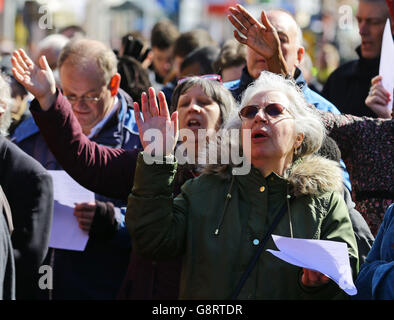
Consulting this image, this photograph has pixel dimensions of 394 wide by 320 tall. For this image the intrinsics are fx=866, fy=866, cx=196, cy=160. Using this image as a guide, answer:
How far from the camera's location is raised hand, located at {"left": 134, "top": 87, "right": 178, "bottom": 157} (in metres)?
3.82

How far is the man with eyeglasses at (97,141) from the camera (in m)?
5.08

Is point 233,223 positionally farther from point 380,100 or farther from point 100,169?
point 380,100

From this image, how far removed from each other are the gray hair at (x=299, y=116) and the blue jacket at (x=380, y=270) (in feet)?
1.78

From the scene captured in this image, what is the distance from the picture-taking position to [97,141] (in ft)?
17.9

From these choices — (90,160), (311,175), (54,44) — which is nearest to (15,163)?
(90,160)

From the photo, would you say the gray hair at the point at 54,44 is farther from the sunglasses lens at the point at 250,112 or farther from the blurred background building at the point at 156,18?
the blurred background building at the point at 156,18

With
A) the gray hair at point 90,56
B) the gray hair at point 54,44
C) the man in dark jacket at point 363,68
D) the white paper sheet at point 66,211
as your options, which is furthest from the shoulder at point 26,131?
the gray hair at point 54,44

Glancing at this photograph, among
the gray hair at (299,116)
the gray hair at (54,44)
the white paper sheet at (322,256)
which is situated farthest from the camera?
the gray hair at (54,44)

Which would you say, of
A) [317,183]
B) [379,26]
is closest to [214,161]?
[317,183]

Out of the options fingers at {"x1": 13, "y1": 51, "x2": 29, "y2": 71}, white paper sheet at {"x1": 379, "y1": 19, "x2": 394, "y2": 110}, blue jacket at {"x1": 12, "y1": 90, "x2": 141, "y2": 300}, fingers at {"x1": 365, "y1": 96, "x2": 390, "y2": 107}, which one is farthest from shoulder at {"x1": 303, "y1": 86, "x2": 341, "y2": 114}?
fingers at {"x1": 13, "y1": 51, "x2": 29, "y2": 71}

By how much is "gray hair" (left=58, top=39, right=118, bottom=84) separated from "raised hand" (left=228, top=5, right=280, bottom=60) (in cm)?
116
